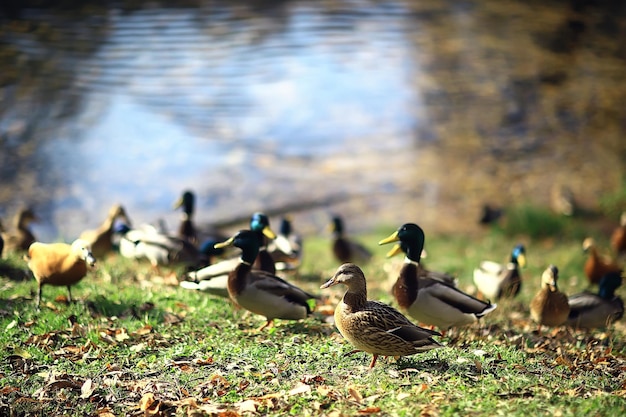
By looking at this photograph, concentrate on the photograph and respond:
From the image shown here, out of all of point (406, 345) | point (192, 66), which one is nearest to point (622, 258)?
point (406, 345)

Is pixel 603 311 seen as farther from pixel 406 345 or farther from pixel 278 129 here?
pixel 278 129

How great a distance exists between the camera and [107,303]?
612 centimetres

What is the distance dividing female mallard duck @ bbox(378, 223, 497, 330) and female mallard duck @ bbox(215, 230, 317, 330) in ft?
2.43

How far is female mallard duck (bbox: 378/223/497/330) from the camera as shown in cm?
584

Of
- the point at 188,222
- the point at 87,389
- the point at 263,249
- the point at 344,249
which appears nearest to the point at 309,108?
the point at 344,249

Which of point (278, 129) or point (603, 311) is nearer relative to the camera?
point (603, 311)

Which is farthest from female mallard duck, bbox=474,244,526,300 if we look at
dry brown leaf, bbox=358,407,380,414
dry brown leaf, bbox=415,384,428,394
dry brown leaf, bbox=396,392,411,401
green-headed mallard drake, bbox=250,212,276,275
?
dry brown leaf, bbox=358,407,380,414

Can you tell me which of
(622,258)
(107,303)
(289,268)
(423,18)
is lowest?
(622,258)

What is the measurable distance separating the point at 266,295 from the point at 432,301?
4.05 feet

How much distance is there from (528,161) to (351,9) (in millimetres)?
4924

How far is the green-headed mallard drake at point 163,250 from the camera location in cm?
768

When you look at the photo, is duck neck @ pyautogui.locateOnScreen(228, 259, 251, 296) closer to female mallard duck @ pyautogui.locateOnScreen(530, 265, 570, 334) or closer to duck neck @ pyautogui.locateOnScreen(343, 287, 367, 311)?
duck neck @ pyautogui.locateOnScreen(343, 287, 367, 311)

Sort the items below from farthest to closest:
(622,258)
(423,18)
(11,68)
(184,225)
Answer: (423,18), (11,68), (622,258), (184,225)

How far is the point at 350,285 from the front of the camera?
4.89 meters
